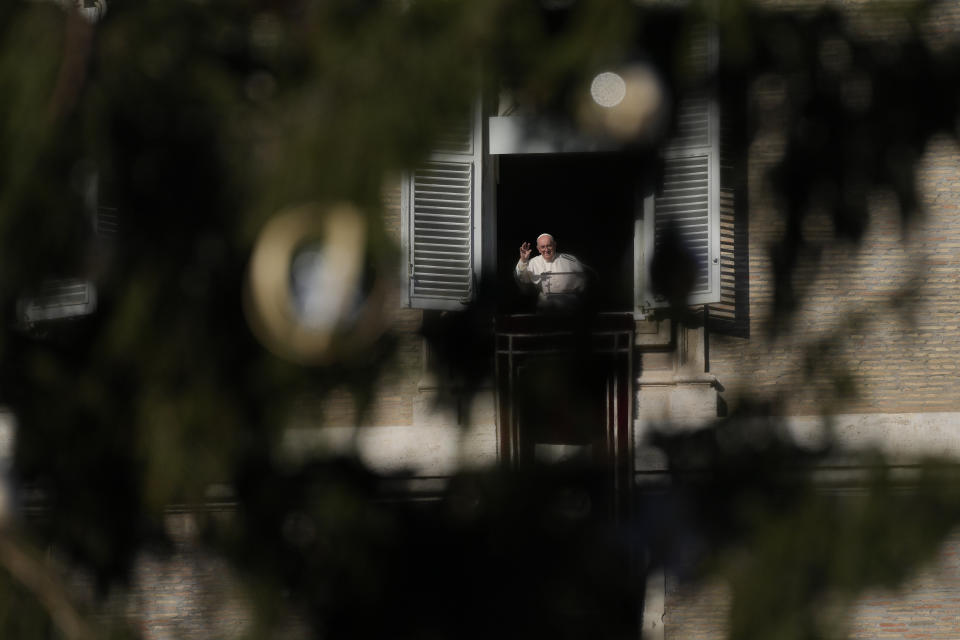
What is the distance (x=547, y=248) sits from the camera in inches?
163

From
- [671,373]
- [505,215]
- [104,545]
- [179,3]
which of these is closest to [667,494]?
[104,545]

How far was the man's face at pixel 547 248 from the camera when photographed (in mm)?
4017

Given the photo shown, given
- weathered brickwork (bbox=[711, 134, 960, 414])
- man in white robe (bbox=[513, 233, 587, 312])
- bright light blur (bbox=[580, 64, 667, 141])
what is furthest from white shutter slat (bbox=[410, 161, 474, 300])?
weathered brickwork (bbox=[711, 134, 960, 414])

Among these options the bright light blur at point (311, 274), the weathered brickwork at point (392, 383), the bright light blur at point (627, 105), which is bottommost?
the weathered brickwork at point (392, 383)

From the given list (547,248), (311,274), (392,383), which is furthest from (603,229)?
(311,274)

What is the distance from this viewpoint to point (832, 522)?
2.62m

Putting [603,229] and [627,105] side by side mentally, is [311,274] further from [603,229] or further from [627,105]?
[603,229]

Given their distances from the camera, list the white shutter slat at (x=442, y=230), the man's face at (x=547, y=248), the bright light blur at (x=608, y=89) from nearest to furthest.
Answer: the bright light blur at (x=608, y=89) → the white shutter slat at (x=442, y=230) → the man's face at (x=547, y=248)

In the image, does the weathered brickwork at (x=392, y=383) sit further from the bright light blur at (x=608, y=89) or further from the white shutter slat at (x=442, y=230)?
the bright light blur at (x=608, y=89)

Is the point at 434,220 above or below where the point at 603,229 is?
above

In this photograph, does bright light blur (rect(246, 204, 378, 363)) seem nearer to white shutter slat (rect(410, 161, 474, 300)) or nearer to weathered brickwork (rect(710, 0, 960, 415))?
white shutter slat (rect(410, 161, 474, 300))

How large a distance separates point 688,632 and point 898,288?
35.7 inches

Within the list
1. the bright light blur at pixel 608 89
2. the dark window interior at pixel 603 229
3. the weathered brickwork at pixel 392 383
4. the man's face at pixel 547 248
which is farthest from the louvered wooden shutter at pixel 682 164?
the man's face at pixel 547 248

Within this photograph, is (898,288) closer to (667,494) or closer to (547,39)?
(667,494)
